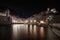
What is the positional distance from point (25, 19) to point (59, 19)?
5486 inches

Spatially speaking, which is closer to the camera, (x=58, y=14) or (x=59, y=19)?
(x=59, y=19)

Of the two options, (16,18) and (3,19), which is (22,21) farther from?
(3,19)

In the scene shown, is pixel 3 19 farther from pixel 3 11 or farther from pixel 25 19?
pixel 25 19

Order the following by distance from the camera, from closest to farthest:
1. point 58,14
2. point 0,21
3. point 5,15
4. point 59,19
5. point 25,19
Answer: point 59,19 < point 58,14 < point 0,21 < point 5,15 < point 25,19

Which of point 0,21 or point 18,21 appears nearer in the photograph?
point 0,21

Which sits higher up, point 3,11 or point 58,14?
point 3,11

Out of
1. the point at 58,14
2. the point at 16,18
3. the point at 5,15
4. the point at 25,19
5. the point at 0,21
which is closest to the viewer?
the point at 58,14

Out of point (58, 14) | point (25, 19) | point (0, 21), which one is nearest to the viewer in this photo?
point (58, 14)

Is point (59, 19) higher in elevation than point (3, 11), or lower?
lower

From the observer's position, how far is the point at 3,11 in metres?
156

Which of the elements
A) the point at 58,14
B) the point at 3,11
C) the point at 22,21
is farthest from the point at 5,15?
the point at 58,14

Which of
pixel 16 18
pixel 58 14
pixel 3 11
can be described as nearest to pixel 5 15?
pixel 3 11

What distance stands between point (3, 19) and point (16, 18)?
4647 centimetres

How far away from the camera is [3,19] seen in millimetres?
140875
